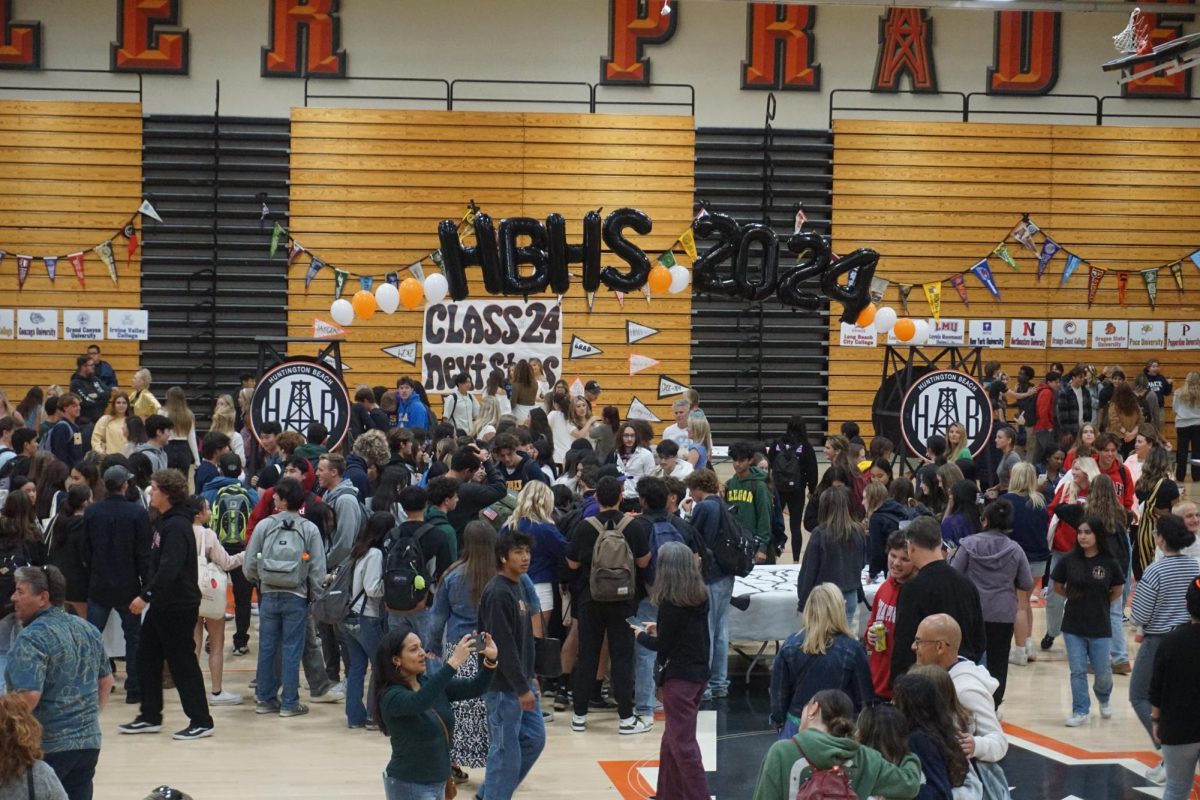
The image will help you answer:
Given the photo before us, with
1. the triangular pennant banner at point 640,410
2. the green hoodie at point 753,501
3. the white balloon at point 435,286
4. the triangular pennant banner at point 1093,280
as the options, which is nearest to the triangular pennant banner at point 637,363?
the triangular pennant banner at point 640,410

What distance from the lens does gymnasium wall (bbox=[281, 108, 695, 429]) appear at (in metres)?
19.0

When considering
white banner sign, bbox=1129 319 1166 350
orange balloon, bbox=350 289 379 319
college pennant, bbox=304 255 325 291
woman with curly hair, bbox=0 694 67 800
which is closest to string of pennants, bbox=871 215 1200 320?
white banner sign, bbox=1129 319 1166 350

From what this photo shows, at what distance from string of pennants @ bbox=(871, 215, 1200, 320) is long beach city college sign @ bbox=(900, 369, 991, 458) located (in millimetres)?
6120

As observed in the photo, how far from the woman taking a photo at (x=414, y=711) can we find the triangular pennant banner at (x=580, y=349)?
45.6 feet

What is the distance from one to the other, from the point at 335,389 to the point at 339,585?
3935mm

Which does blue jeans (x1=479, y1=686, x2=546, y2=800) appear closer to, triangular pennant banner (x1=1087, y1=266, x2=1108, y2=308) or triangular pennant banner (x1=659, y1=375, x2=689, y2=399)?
triangular pennant banner (x1=659, y1=375, x2=689, y2=399)

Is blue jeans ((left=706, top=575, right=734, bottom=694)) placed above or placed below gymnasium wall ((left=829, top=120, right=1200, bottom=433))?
below

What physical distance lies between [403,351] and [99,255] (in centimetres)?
424

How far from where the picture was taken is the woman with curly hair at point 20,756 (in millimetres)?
4348

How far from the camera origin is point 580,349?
19.1 meters

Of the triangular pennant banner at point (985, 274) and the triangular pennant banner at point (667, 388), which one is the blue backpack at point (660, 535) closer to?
the triangular pennant banner at point (667, 388)

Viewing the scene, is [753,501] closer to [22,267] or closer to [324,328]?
[324,328]

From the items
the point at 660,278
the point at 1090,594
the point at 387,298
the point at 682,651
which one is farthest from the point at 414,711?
the point at 387,298

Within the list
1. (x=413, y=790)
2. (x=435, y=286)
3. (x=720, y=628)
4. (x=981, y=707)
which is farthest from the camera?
(x=435, y=286)
